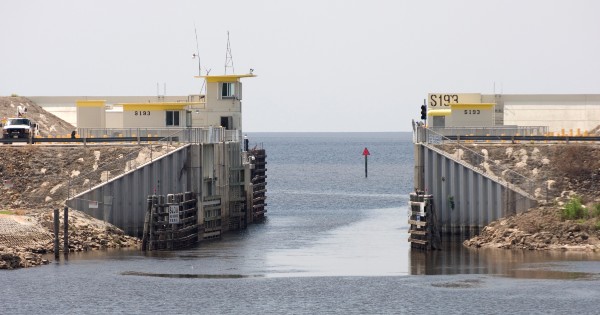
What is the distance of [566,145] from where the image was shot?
84.8 metres

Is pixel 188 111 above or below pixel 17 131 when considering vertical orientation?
above

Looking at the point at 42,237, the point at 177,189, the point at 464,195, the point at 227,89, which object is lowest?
the point at 42,237

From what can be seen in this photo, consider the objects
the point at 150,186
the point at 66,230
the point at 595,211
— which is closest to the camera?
the point at 66,230

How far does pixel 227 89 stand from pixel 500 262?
113ft

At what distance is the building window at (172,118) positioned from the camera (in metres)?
97.6

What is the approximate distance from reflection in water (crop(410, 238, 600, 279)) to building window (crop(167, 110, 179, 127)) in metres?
25.4

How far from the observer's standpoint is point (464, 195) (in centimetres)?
8000

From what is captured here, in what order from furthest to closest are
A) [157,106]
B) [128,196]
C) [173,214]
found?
[157,106], [128,196], [173,214]

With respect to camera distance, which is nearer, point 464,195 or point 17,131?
point 464,195

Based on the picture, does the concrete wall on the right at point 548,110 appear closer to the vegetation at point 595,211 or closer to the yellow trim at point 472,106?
the yellow trim at point 472,106

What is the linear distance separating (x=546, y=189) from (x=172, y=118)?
95.8 ft

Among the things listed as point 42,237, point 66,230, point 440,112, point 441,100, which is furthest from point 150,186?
point 441,100

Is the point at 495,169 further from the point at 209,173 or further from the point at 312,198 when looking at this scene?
the point at 312,198

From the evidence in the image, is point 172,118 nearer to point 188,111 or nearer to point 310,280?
point 188,111
